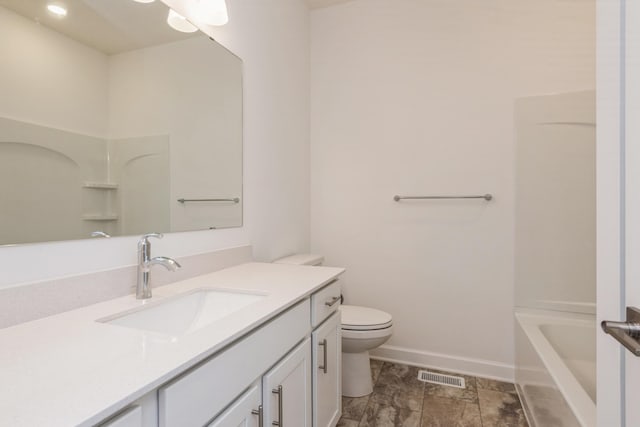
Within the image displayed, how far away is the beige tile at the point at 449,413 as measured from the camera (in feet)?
5.27

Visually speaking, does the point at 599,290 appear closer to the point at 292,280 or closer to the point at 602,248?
the point at 602,248

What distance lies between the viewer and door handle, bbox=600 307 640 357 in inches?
22.2

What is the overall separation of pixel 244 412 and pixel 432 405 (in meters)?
1.36

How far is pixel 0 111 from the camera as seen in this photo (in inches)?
31.1

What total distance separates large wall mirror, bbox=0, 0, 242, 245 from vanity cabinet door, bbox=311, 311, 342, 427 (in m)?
0.69

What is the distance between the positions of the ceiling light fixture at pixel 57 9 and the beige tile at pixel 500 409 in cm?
236

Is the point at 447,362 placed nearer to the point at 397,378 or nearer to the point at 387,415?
the point at 397,378

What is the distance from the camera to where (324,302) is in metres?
1.32

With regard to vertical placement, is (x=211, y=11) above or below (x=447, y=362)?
above

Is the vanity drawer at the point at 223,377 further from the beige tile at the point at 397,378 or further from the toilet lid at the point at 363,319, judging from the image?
the beige tile at the point at 397,378

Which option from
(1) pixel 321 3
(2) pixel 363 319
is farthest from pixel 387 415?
(1) pixel 321 3

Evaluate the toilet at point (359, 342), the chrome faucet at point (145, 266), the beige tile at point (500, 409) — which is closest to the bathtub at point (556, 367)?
the beige tile at point (500, 409)

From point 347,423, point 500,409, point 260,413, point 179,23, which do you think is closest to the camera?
point 260,413

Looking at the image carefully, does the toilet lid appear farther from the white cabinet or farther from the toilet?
the white cabinet
